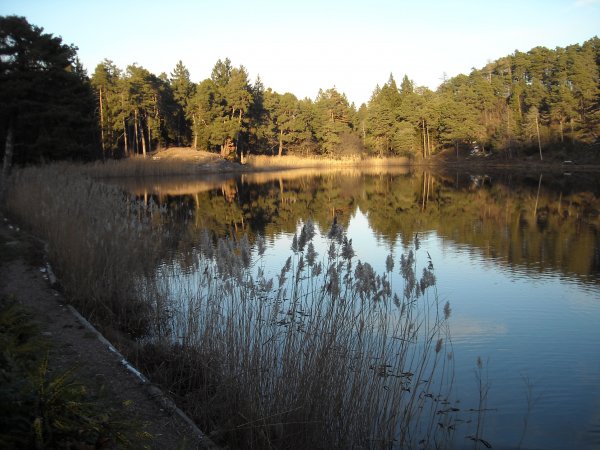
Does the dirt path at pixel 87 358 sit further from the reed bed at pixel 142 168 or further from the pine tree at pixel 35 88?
the reed bed at pixel 142 168

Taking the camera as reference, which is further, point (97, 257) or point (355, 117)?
point (355, 117)

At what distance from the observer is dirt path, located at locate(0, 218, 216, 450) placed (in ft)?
12.1

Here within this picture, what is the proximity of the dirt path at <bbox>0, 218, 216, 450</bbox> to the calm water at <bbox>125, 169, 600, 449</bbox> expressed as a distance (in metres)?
2.48

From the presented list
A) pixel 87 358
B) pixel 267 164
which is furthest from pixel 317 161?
pixel 87 358

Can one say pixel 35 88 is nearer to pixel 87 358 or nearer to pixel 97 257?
pixel 97 257

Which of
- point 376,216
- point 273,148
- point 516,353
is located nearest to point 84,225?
point 516,353

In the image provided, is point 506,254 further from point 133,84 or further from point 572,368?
point 133,84

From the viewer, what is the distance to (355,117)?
266 ft

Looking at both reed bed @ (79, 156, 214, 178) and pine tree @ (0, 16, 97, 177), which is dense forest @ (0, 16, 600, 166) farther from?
pine tree @ (0, 16, 97, 177)

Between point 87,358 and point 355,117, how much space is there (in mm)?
79380

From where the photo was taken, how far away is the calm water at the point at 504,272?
5.33 metres

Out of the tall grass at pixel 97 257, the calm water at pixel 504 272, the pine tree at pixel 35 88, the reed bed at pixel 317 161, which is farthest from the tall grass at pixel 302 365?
the reed bed at pixel 317 161

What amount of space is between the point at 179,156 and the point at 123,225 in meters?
44.6

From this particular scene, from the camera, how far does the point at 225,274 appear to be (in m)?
5.13
